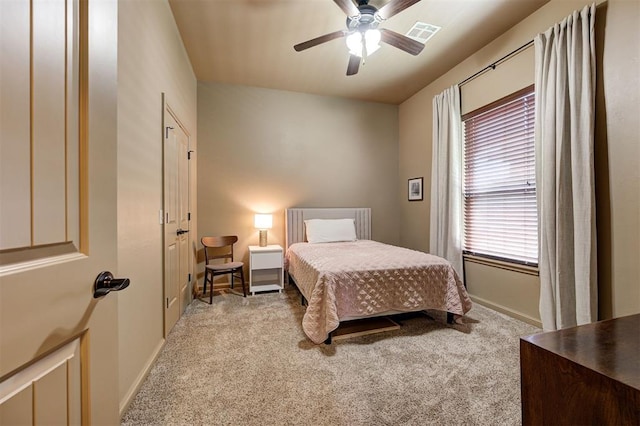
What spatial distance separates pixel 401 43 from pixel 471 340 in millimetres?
2715

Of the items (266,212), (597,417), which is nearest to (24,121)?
(597,417)

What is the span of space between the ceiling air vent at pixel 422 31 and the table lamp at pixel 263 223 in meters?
2.82

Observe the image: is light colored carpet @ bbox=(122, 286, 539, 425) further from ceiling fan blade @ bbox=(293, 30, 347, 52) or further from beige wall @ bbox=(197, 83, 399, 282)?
ceiling fan blade @ bbox=(293, 30, 347, 52)

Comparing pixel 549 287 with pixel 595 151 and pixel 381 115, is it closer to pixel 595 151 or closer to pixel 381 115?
pixel 595 151

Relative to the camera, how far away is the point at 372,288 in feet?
7.64

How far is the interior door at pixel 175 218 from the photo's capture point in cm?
233

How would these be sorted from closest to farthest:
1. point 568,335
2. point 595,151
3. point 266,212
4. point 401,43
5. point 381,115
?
point 568,335 → point 595,151 → point 401,43 → point 266,212 → point 381,115

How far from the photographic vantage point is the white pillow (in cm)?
391

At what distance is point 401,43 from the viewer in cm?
241

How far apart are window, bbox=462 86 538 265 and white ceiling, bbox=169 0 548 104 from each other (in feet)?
2.59

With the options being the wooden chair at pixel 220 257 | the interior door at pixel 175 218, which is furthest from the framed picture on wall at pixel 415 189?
the interior door at pixel 175 218

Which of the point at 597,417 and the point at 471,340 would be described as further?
the point at 471,340

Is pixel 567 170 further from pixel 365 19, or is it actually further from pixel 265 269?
pixel 265 269

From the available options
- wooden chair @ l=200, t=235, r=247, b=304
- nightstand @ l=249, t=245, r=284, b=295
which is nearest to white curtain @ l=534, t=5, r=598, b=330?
nightstand @ l=249, t=245, r=284, b=295
